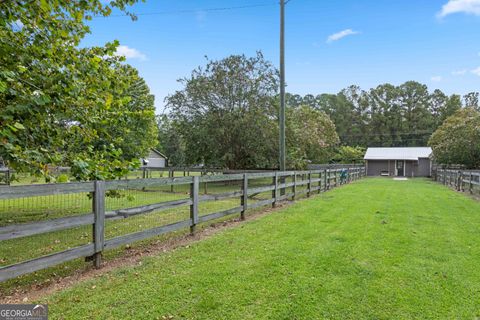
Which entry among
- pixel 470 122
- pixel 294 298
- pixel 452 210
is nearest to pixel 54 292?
pixel 294 298

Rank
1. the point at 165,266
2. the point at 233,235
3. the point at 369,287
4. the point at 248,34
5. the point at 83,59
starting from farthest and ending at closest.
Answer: the point at 248,34 → the point at 233,235 → the point at 83,59 → the point at 165,266 → the point at 369,287

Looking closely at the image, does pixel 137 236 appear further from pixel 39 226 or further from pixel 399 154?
pixel 399 154

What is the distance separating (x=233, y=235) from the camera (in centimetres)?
615

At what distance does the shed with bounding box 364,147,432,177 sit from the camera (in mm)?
37844

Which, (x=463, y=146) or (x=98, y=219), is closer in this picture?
(x=98, y=219)

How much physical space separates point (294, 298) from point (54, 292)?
2.52m

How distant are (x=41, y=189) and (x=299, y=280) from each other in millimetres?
3097

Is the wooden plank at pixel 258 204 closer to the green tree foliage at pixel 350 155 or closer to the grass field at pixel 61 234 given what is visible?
the grass field at pixel 61 234

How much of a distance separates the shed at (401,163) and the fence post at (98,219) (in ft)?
127

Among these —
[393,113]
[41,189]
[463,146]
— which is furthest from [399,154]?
[41,189]

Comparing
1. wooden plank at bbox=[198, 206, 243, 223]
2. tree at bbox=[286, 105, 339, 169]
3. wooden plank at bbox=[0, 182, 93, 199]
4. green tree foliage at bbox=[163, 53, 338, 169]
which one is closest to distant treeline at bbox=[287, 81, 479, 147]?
tree at bbox=[286, 105, 339, 169]

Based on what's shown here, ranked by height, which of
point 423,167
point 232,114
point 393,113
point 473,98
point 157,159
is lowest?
point 423,167

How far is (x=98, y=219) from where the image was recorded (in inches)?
166

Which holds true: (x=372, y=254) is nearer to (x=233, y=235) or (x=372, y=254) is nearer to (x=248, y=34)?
(x=233, y=235)
